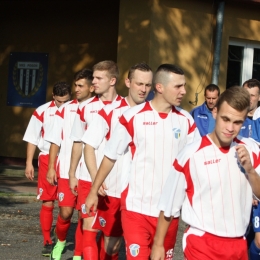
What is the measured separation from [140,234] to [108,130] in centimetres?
159

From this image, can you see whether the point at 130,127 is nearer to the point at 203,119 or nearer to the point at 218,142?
the point at 218,142

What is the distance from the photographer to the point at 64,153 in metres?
10.1

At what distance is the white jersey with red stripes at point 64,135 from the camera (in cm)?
1009

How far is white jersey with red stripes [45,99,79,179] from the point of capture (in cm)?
1009

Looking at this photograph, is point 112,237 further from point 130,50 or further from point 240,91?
point 130,50

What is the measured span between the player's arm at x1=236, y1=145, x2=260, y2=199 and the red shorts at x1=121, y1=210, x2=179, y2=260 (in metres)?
1.40

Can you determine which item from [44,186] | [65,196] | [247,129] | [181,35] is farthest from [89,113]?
[181,35]

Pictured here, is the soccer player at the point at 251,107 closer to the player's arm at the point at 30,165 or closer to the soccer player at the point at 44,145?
the soccer player at the point at 44,145

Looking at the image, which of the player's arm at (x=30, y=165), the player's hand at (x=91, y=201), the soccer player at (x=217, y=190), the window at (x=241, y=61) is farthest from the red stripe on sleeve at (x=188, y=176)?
the window at (x=241, y=61)

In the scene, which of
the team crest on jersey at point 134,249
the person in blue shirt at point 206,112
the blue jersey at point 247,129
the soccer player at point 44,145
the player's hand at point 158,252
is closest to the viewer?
the player's hand at point 158,252

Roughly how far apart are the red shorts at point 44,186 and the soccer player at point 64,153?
0.64m

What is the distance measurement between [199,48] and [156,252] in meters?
11.3

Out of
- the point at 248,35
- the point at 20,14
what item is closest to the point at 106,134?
the point at 248,35

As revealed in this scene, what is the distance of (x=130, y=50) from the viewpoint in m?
16.4
